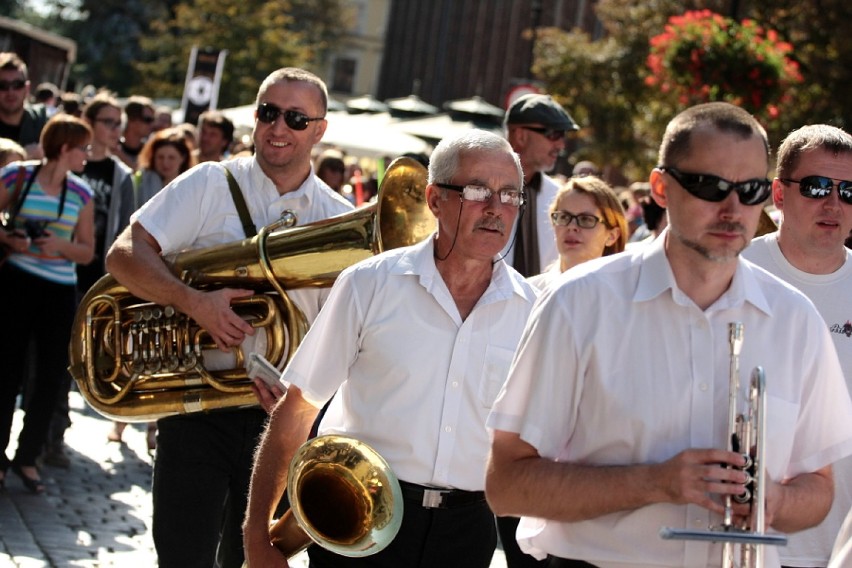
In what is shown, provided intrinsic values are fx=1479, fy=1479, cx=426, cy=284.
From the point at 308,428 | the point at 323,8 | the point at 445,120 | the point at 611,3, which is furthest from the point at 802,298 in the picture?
the point at 323,8

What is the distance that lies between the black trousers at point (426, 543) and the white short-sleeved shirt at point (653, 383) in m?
0.97

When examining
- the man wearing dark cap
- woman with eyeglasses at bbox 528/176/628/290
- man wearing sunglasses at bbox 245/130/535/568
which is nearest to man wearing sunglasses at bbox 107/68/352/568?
man wearing sunglasses at bbox 245/130/535/568

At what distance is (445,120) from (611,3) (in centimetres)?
574

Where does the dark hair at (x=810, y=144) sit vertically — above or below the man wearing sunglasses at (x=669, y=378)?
above

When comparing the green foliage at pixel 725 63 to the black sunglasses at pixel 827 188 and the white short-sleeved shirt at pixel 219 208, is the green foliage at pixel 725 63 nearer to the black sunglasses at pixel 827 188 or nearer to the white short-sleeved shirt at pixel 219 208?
the white short-sleeved shirt at pixel 219 208

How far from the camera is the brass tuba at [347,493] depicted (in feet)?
13.8

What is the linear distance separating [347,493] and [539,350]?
46.8 inches

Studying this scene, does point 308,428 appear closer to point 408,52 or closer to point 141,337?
point 141,337

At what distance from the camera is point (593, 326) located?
128 inches

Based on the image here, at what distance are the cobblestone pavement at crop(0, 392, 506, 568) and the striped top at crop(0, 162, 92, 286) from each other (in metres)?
A: 1.23

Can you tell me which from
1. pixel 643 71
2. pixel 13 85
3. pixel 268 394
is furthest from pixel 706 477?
pixel 643 71

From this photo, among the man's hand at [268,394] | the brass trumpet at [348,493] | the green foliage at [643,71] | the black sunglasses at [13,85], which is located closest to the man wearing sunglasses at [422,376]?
the brass trumpet at [348,493]

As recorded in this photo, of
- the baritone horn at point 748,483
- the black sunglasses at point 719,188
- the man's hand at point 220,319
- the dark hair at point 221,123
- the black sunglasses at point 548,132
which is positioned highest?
the dark hair at point 221,123

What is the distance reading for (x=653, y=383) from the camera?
321cm
